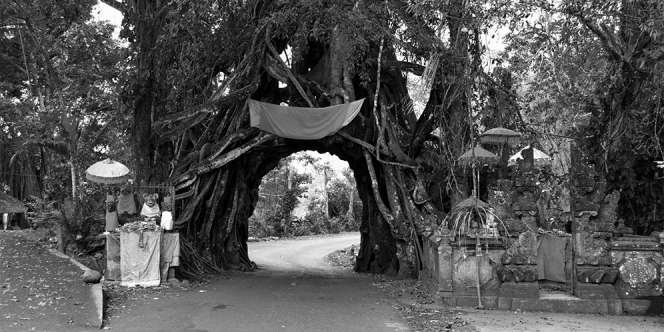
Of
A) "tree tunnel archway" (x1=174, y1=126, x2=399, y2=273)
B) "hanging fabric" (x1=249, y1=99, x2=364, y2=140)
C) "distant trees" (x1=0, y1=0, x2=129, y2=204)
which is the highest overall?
"distant trees" (x1=0, y1=0, x2=129, y2=204)

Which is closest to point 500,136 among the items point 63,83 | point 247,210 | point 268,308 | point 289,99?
point 268,308

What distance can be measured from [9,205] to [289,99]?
50.6 ft

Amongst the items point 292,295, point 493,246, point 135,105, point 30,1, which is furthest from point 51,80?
point 493,246

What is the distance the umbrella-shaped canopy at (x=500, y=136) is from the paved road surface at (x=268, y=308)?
3708mm

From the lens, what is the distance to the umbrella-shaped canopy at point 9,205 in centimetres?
2375

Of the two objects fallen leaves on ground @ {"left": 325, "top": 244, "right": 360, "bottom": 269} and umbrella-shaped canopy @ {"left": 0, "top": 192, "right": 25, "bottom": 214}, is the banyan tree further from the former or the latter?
umbrella-shaped canopy @ {"left": 0, "top": 192, "right": 25, "bottom": 214}

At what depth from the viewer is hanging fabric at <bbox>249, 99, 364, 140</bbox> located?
492 inches

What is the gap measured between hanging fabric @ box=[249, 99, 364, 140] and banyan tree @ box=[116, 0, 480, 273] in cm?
62

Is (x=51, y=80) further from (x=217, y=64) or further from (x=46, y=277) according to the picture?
(x=46, y=277)

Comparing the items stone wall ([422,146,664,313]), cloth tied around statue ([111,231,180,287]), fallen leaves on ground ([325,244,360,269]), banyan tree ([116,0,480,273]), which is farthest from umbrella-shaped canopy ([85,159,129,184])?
fallen leaves on ground ([325,244,360,269])

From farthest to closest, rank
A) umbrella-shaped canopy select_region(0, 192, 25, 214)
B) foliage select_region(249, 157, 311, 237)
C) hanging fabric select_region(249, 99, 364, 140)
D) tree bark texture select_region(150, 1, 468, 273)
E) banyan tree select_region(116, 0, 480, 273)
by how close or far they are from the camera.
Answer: foliage select_region(249, 157, 311, 237)
umbrella-shaped canopy select_region(0, 192, 25, 214)
tree bark texture select_region(150, 1, 468, 273)
hanging fabric select_region(249, 99, 364, 140)
banyan tree select_region(116, 0, 480, 273)

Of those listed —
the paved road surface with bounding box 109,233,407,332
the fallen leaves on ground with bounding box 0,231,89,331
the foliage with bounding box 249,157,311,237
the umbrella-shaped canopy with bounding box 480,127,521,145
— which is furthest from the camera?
the foliage with bounding box 249,157,311,237

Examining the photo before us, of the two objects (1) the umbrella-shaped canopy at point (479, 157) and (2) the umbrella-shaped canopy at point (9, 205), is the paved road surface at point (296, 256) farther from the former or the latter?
(2) the umbrella-shaped canopy at point (9, 205)

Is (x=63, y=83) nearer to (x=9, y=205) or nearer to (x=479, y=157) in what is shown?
(x=9, y=205)
